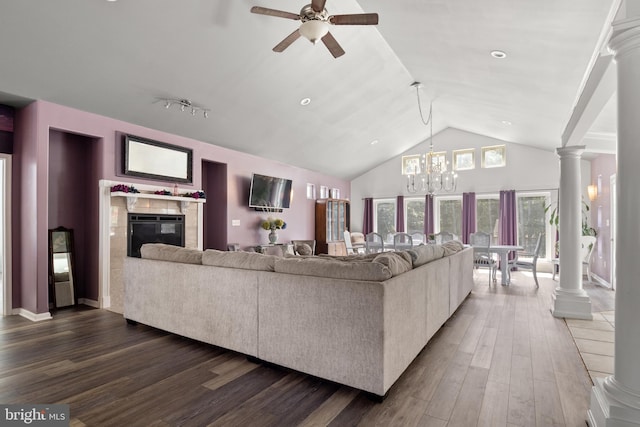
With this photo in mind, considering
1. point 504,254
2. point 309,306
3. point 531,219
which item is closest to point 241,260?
point 309,306

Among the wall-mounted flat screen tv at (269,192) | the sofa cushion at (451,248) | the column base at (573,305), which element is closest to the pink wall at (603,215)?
the column base at (573,305)

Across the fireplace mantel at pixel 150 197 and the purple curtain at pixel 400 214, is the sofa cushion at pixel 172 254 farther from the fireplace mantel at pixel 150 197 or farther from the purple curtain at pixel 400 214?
the purple curtain at pixel 400 214

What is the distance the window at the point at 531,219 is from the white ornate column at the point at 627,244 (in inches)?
278

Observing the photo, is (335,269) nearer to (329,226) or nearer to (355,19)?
(355,19)

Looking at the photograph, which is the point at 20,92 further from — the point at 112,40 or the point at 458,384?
the point at 458,384

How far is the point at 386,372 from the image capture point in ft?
6.57

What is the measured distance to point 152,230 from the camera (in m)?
4.87

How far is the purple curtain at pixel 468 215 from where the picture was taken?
8328 mm

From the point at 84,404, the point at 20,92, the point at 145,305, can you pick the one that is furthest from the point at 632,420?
the point at 20,92

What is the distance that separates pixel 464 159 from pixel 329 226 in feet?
13.1

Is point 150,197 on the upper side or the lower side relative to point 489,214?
upper

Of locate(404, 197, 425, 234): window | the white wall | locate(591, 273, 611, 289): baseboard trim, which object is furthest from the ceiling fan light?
locate(404, 197, 425, 234): window

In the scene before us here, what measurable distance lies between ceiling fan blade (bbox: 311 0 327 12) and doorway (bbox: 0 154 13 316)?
412cm

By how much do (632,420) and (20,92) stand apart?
5.69m
